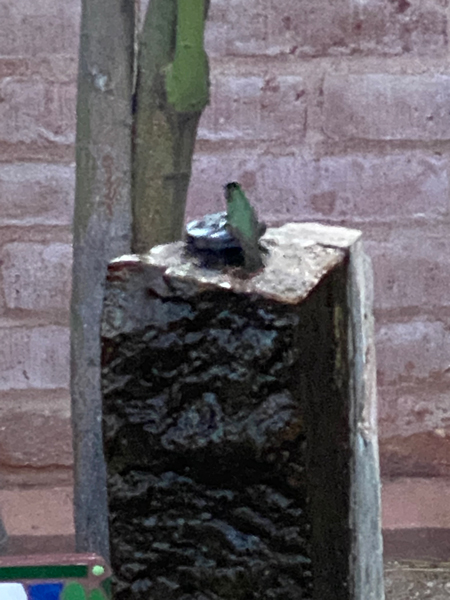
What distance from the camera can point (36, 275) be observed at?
856mm

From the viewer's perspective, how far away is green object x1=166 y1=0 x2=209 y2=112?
0.51m

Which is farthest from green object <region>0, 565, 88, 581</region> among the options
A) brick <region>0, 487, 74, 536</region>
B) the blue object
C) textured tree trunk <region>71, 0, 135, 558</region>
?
brick <region>0, 487, 74, 536</region>

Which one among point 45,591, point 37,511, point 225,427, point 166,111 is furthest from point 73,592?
point 37,511

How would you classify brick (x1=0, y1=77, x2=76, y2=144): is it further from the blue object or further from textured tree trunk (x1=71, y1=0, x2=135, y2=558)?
the blue object

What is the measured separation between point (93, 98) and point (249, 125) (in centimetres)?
31

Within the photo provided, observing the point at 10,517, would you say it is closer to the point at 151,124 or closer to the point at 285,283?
the point at 151,124

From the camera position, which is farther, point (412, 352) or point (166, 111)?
point (412, 352)

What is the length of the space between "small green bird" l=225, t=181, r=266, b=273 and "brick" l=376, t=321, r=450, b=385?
1.76 feet

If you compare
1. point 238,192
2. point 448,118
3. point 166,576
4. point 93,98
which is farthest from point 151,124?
point 448,118

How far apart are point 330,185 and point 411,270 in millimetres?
127

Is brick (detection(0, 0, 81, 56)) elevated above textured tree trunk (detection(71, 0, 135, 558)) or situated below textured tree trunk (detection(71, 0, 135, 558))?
above

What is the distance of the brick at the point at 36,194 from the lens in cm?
84

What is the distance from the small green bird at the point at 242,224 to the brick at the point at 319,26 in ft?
1.62

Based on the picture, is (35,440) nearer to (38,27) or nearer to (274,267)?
(38,27)
